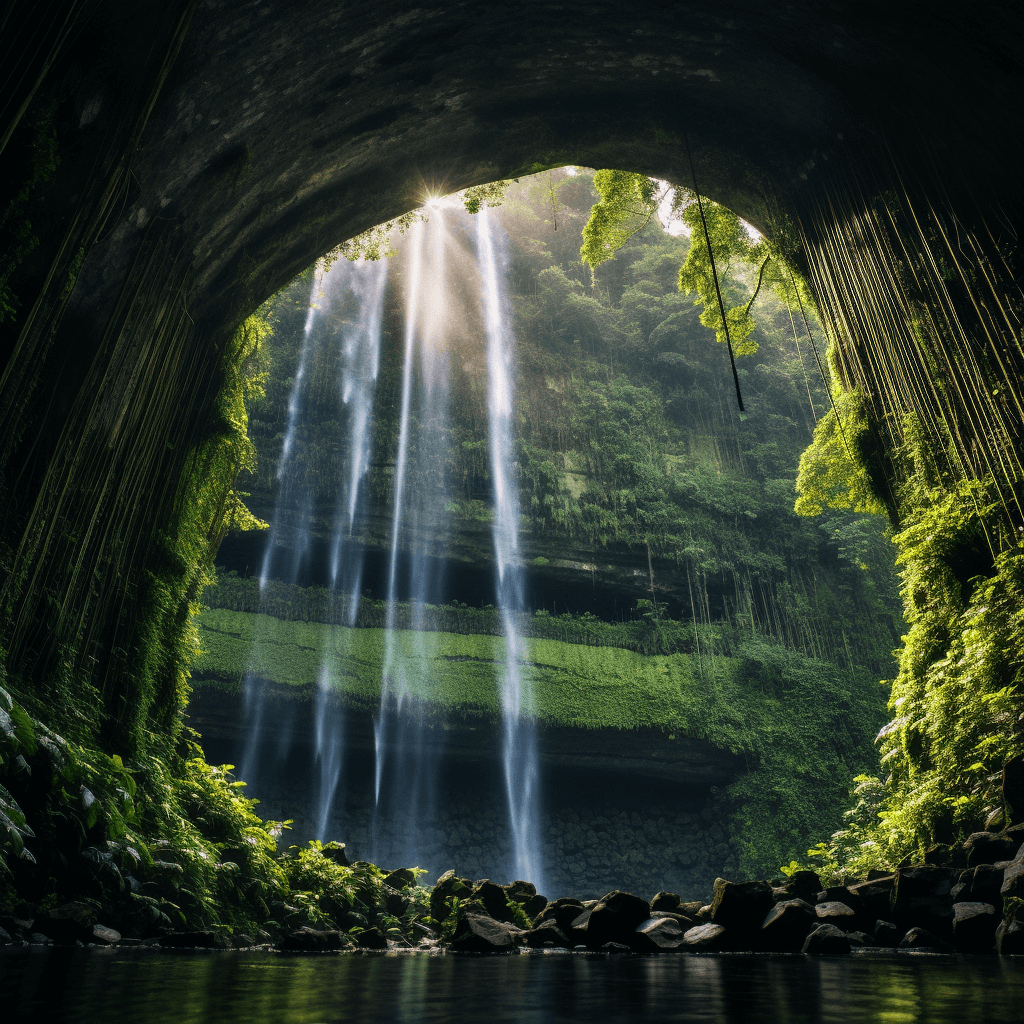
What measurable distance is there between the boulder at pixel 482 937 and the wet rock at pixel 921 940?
6.02 ft

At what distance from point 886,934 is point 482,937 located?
1924 mm

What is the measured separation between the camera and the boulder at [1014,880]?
2.71 meters

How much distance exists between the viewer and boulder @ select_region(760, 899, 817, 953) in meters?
3.03

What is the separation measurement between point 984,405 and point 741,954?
344 cm

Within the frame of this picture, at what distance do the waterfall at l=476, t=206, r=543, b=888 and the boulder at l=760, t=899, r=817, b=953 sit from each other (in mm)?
11061

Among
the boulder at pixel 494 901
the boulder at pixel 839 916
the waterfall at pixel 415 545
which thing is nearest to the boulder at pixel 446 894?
the boulder at pixel 494 901

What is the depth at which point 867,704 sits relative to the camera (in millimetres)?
15711

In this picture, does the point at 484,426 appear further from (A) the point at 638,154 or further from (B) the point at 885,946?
(B) the point at 885,946

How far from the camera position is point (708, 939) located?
10.3 feet

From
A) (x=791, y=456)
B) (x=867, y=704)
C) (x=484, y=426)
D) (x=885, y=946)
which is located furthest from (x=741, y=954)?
(x=791, y=456)

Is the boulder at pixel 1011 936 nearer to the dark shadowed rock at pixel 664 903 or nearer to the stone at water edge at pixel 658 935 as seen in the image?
the stone at water edge at pixel 658 935

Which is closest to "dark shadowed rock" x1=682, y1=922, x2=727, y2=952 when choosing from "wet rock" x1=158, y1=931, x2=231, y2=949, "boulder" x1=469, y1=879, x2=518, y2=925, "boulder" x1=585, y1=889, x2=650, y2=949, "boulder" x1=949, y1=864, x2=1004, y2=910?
"boulder" x1=585, y1=889, x2=650, y2=949

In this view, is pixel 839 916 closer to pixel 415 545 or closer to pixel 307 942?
pixel 307 942

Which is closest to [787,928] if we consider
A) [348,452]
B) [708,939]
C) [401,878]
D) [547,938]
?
[708,939]
